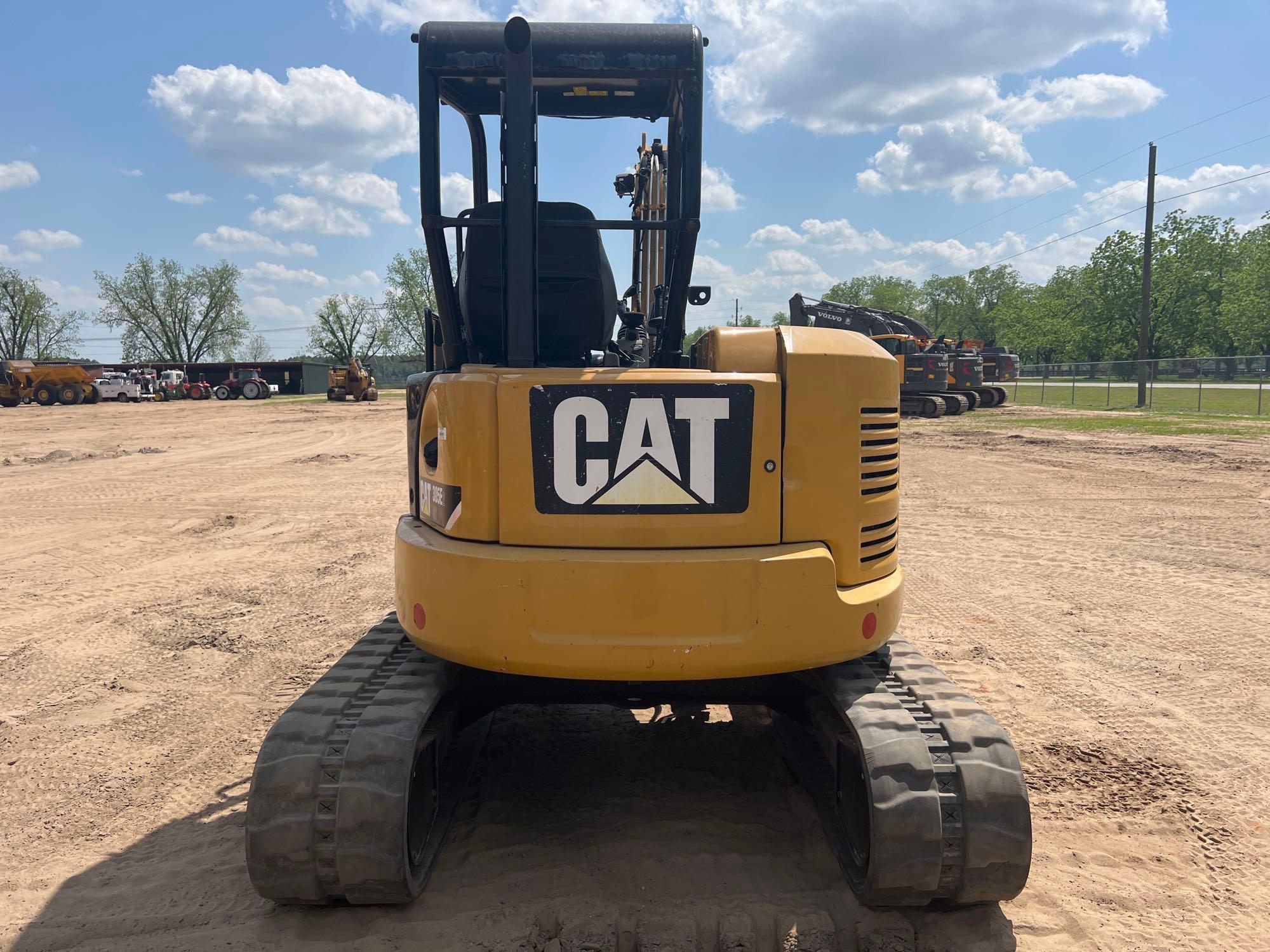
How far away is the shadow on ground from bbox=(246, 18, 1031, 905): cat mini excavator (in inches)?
4.9

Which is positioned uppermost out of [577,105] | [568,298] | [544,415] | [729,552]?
[577,105]

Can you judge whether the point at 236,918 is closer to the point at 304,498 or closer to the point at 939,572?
the point at 939,572

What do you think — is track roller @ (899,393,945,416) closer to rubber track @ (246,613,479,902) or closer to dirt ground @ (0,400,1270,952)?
dirt ground @ (0,400,1270,952)

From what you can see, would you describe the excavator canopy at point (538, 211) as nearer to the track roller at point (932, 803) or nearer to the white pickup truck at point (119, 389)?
the track roller at point (932, 803)

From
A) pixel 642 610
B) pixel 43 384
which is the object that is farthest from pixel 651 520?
pixel 43 384

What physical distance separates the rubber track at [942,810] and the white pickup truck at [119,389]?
170ft

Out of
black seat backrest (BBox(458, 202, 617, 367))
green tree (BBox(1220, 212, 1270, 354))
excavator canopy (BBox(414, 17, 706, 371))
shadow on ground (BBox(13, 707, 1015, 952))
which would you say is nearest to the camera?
shadow on ground (BBox(13, 707, 1015, 952))

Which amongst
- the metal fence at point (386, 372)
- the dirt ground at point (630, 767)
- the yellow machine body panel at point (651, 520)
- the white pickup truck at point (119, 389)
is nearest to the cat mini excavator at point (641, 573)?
the yellow machine body panel at point (651, 520)

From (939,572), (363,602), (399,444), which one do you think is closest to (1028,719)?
(939,572)

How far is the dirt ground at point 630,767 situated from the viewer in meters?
2.84

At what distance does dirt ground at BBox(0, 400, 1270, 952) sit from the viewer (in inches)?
112

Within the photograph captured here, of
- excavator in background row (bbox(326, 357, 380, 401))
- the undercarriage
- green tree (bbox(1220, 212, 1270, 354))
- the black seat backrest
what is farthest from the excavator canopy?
green tree (bbox(1220, 212, 1270, 354))

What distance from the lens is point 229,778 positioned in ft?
12.9

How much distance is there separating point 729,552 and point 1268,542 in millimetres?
8606
